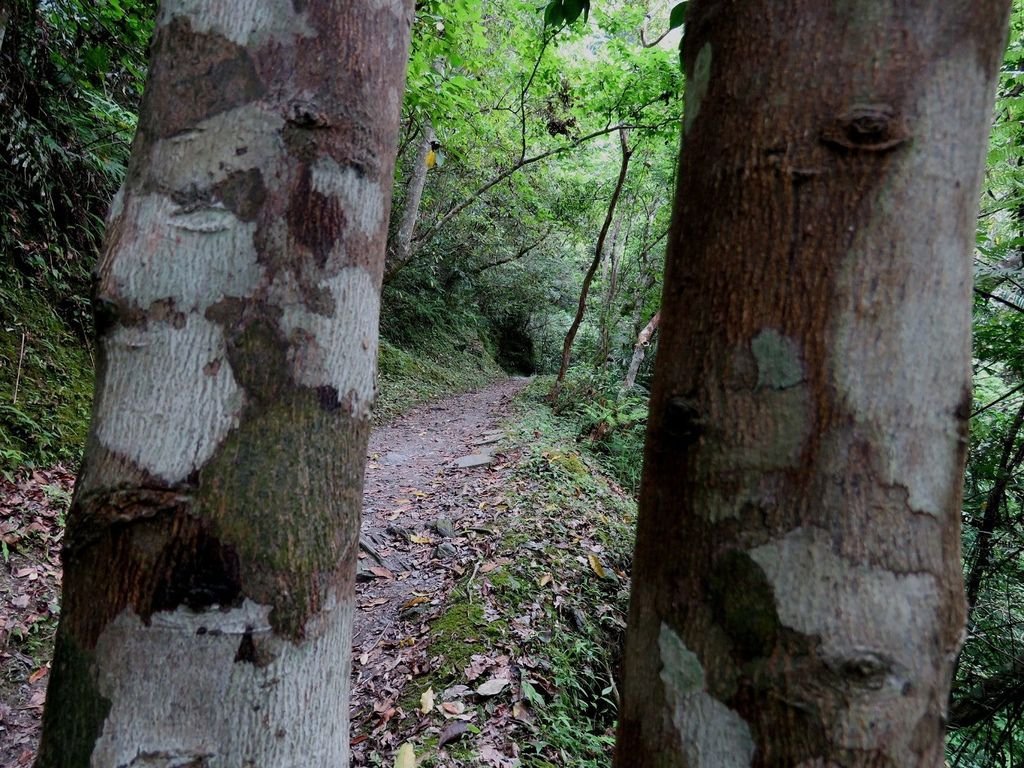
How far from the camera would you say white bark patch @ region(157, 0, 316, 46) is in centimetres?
92

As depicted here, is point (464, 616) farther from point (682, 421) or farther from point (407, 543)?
point (682, 421)

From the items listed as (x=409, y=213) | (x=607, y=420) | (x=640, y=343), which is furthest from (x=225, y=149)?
(x=409, y=213)

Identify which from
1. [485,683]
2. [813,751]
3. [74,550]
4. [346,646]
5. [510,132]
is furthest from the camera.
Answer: [510,132]

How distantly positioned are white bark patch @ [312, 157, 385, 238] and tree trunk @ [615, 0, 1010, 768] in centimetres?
61

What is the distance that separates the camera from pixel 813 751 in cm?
56

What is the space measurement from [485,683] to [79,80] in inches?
255

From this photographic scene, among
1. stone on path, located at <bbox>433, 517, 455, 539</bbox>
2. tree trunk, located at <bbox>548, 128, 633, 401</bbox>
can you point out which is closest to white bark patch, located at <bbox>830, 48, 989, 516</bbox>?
stone on path, located at <bbox>433, 517, 455, 539</bbox>

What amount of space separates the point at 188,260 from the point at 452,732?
2.54 metres

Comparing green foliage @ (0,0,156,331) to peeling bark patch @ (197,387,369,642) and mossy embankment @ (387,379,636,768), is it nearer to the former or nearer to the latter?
mossy embankment @ (387,379,636,768)

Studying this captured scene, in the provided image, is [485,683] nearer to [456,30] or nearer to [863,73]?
[863,73]

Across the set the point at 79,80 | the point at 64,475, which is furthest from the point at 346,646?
the point at 79,80

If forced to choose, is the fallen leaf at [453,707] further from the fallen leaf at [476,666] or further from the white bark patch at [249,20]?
the white bark patch at [249,20]

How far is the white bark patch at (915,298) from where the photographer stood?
1.89 feet

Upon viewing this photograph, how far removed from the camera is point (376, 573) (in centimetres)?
419
